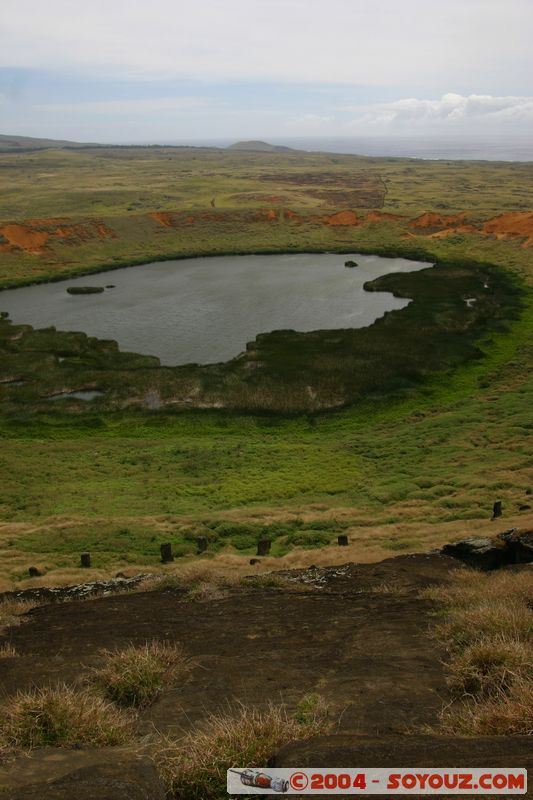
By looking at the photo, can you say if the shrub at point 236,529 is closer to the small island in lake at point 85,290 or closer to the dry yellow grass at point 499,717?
the dry yellow grass at point 499,717

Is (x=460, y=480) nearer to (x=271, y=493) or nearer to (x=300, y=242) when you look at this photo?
(x=271, y=493)

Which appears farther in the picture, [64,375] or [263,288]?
[263,288]

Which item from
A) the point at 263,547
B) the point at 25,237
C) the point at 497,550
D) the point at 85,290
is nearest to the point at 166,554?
the point at 263,547

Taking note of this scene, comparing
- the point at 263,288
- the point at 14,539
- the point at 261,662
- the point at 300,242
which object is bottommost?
the point at 14,539

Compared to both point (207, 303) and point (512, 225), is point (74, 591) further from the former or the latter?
point (512, 225)

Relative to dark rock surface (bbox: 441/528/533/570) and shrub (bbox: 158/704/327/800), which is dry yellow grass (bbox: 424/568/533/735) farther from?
dark rock surface (bbox: 441/528/533/570)

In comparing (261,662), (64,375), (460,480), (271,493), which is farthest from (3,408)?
(261,662)

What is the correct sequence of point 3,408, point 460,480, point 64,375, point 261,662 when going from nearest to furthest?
1. point 261,662
2. point 460,480
3. point 3,408
4. point 64,375

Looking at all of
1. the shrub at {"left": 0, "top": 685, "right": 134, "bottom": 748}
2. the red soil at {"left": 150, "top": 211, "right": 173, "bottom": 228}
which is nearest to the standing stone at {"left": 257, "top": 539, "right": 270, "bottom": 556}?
the shrub at {"left": 0, "top": 685, "right": 134, "bottom": 748}
